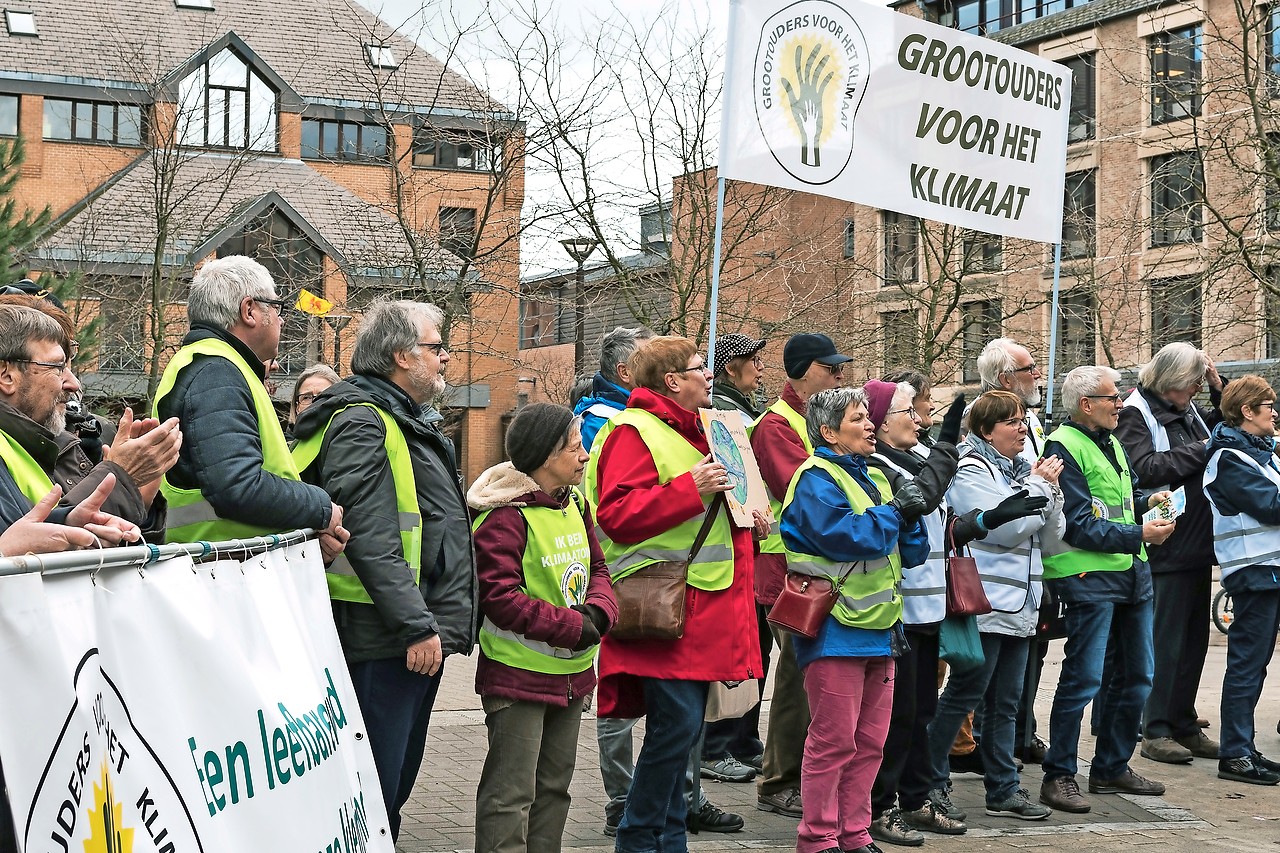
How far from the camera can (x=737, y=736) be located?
8.36m

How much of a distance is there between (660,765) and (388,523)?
1.63m

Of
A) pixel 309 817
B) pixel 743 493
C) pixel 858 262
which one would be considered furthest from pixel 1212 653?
pixel 858 262

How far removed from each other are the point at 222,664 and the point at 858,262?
2692 centimetres

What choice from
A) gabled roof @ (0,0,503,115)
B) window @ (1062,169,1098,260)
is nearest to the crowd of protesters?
window @ (1062,169,1098,260)

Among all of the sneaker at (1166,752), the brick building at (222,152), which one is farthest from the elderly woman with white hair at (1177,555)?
the brick building at (222,152)

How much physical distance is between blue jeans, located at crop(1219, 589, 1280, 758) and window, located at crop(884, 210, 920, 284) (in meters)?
18.9

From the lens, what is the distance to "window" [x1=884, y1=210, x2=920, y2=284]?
30.2m

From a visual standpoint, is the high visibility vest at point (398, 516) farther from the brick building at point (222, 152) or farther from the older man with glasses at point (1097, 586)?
the brick building at point (222, 152)

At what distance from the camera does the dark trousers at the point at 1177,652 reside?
915 cm

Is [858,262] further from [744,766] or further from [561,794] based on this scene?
[561,794]

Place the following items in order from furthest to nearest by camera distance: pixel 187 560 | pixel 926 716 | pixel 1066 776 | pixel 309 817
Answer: pixel 1066 776 → pixel 926 716 → pixel 309 817 → pixel 187 560

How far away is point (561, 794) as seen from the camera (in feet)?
18.0

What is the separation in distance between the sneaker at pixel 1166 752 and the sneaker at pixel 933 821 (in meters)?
2.39

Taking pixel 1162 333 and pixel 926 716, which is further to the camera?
pixel 1162 333
